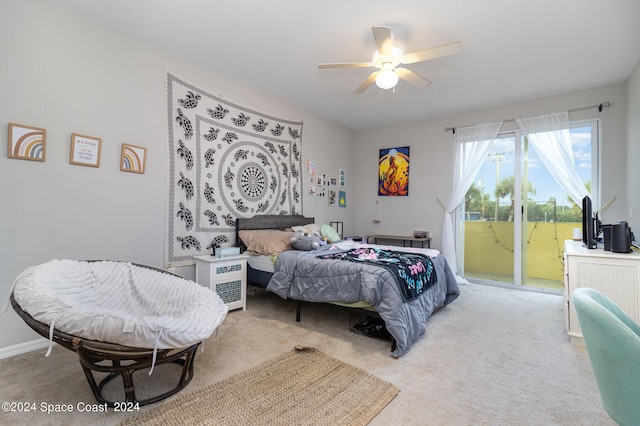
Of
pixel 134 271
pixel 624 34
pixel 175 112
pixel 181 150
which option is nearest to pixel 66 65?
pixel 175 112

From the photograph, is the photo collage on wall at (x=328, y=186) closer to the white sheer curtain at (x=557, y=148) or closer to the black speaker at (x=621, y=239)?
the white sheer curtain at (x=557, y=148)

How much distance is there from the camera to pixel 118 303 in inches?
86.4

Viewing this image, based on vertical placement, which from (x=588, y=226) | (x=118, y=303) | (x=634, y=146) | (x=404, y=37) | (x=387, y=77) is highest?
(x=404, y=37)

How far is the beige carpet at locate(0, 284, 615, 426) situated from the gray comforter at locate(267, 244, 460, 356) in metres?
0.22

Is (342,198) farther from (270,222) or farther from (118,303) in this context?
(118,303)

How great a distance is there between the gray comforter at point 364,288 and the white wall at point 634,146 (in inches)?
80.1

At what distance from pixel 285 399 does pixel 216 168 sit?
2.72 metres

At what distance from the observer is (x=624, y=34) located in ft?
9.21

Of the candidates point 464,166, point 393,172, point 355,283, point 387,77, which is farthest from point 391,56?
point 393,172

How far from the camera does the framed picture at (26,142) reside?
2307 mm

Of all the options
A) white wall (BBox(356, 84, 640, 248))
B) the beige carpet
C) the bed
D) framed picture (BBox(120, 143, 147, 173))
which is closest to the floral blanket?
the bed

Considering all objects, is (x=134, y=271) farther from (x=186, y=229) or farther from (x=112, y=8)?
(x=112, y=8)

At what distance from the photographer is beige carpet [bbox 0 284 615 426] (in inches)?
67.1

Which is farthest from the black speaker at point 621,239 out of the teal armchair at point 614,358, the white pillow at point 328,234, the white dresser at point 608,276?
the white pillow at point 328,234
